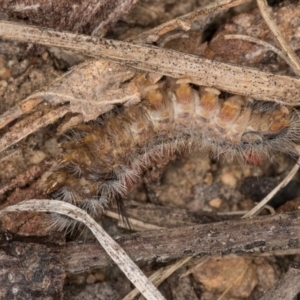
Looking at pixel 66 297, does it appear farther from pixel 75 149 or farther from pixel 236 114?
pixel 236 114

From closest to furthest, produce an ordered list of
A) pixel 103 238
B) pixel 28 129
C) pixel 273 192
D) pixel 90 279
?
pixel 103 238, pixel 28 129, pixel 90 279, pixel 273 192

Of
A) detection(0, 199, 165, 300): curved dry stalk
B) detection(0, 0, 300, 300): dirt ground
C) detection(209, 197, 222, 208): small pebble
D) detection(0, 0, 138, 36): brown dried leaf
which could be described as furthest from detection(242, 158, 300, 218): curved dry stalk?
detection(0, 0, 138, 36): brown dried leaf

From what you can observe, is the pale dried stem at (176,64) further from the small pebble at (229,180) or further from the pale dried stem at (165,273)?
the pale dried stem at (165,273)

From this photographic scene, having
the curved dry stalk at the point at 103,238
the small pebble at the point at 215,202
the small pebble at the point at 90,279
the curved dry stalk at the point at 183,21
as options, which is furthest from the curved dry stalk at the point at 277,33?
the small pebble at the point at 90,279

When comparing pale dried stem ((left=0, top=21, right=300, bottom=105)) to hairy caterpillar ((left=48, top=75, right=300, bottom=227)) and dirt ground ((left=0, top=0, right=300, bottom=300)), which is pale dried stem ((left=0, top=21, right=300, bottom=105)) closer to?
Answer: hairy caterpillar ((left=48, top=75, right=300, bottom=227))

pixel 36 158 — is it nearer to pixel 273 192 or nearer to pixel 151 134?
pixel 151 134

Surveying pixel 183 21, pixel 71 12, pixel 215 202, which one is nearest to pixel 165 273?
pixel 215 202

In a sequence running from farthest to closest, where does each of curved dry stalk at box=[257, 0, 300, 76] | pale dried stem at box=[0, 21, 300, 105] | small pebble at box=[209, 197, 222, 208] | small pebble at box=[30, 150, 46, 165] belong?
small pebble at box=[209, 197, 222, 208] < small pebble at box=[30, 150, 46, 165] < curved dry stalk at box=[257, 0, 300, 76] < pale dried stem at box=[0, 21, 300, 105]
